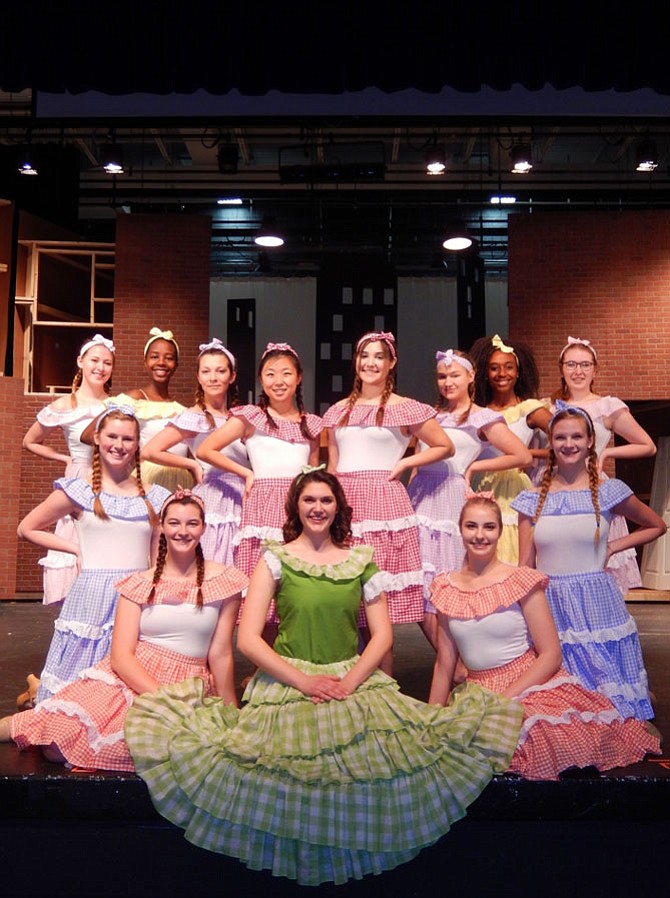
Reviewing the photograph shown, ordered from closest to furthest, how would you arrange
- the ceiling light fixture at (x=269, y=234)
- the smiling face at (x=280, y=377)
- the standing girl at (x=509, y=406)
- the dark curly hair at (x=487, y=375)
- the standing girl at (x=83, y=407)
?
the smiling face at (x=280, y=377), the standing girl at (x=509, y=406), the standing girl at (x=83, y=407), the dark curly hair at (x=487, y=375), the ceiling light fixture at (x=269, y=234)

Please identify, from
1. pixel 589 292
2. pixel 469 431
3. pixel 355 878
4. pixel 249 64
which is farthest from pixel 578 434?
pixel 589 292

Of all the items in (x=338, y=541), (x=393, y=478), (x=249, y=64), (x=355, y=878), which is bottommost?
(x=355, y=878)

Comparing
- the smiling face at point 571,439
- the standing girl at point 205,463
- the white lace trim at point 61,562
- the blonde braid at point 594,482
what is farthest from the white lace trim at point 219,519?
the blonde braid at point 594,482

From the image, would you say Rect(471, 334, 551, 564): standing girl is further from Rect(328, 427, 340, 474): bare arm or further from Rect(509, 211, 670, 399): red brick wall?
Rect(509, 211, 670, 399): red brick wall

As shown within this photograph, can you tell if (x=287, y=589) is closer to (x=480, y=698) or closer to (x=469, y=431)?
(x=480, y=698)

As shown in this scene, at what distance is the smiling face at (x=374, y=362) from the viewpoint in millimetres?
3842

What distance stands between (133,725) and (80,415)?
2239 mm

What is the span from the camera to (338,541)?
3.19 meters

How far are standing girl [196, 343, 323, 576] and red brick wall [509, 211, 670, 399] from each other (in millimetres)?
5940

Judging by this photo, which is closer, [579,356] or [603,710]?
[603,710]

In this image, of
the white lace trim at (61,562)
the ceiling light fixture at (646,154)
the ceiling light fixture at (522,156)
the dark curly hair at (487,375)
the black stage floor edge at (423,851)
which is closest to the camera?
the black stage floor edge at (423,851)

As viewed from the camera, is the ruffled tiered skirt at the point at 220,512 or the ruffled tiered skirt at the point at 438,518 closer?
the ruffled tiered skirt at the point at 438,518

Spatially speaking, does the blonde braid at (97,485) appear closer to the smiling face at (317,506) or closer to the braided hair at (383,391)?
the smiling face at (317,506)

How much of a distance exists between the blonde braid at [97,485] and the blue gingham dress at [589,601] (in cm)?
165
